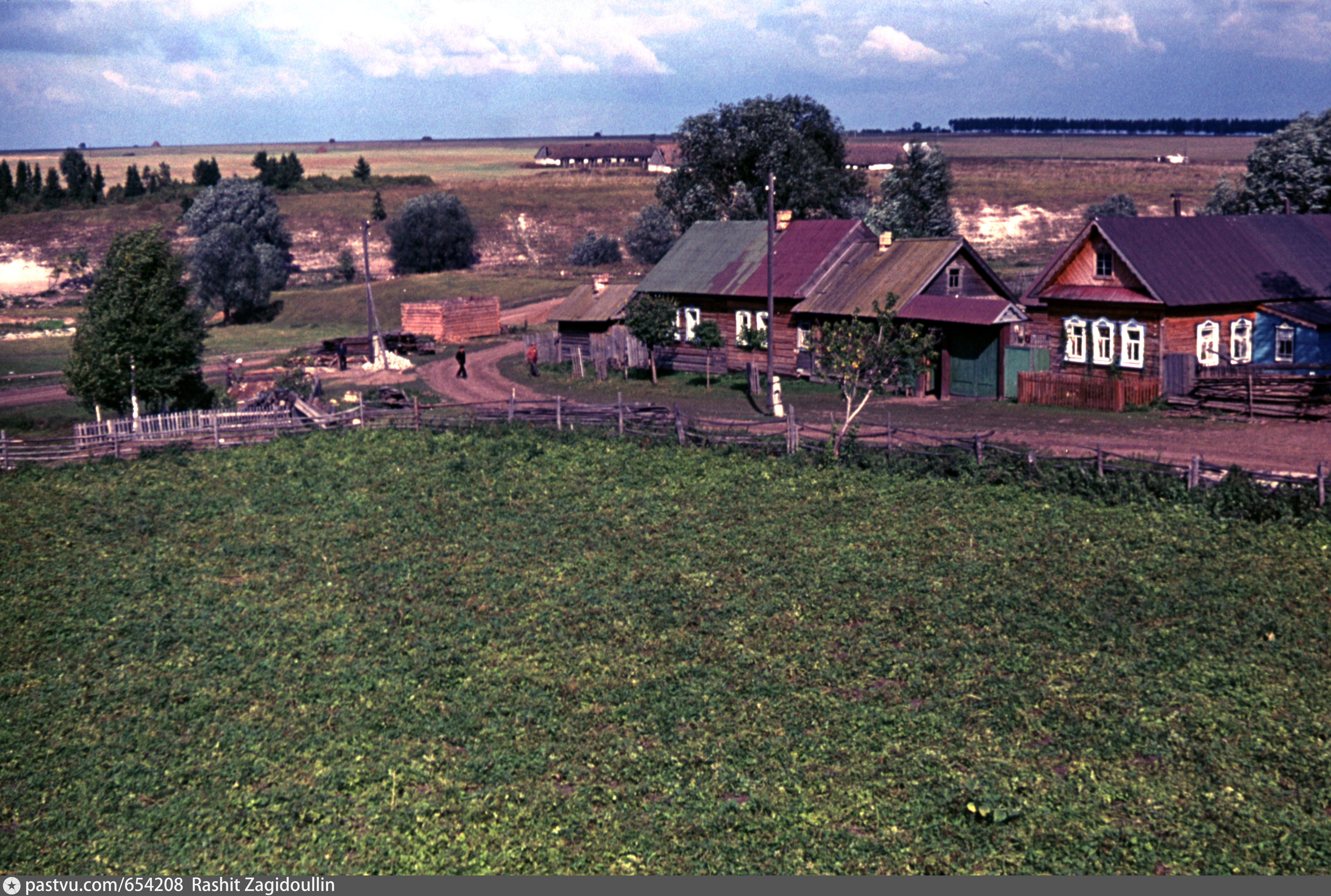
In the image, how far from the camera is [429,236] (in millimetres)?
102562

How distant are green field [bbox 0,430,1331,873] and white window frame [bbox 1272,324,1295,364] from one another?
17.0m

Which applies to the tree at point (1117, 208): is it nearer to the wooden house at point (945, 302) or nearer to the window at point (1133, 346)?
the wooden house at point (945, 302)

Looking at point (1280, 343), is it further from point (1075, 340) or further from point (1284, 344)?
point (1075, 340)

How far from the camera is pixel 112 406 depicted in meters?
41.9

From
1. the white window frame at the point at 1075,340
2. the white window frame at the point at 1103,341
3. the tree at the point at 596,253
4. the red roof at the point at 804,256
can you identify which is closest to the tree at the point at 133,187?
the tree at the point at 596,253

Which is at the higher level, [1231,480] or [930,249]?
[930,249]

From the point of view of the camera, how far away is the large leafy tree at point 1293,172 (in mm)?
62062

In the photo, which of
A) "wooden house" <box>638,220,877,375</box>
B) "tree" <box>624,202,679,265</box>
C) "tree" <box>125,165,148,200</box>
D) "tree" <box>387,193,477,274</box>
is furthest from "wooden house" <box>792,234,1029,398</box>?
"tree" <box>125,165,148,200</box>

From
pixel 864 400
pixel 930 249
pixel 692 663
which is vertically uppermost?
pixel 930 249

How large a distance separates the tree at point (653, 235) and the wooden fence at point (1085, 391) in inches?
2184

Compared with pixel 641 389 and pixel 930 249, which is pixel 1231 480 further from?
pixel 641 389

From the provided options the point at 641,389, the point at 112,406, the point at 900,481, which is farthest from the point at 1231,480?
the point at 112,406

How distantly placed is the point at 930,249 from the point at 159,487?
27.5m

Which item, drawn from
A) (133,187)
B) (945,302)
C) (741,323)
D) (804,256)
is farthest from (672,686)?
(133,187)
